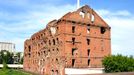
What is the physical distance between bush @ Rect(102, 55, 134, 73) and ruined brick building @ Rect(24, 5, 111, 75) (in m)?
4.55

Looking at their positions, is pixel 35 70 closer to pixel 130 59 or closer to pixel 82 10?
pixel 82 10

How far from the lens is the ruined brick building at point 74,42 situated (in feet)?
130

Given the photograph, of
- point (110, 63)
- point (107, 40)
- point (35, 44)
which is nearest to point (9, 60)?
point (35, 44)

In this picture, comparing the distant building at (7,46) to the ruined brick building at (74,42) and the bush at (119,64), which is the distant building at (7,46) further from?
the bush at (119,64)

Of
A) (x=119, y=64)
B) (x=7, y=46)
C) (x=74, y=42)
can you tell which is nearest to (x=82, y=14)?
(x=74, y=42)

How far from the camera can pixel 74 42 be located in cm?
4031

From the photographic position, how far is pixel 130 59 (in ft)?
125

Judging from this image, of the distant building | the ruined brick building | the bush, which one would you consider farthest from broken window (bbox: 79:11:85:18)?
the distant building

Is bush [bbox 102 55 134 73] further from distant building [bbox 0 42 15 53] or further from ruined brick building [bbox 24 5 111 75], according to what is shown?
distant building [bbox 0 42 15 53]

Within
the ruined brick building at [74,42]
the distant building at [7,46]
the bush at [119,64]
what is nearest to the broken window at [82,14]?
the ruined brick building at [74,42]

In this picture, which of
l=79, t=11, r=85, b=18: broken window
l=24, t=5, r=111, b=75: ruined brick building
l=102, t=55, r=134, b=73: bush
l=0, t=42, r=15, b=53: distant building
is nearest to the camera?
l=102, t=55, r=134, b=73: bush

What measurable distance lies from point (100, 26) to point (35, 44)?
45.4 feet

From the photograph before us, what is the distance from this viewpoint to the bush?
36875mm

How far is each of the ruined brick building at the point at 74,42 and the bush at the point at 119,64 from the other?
455 centimetres
